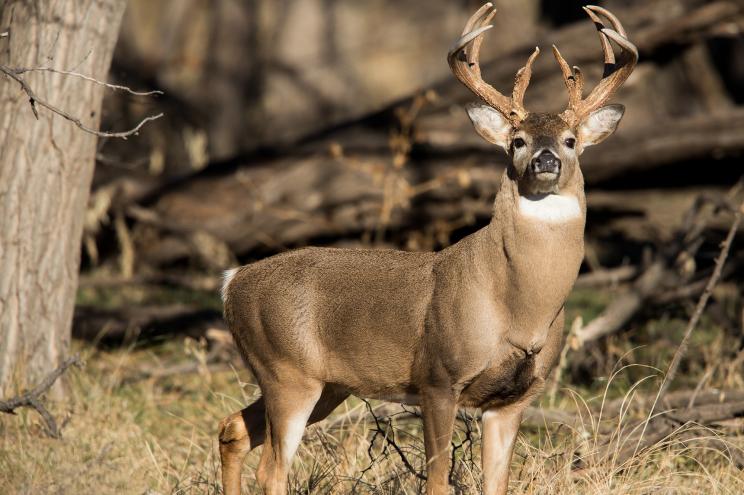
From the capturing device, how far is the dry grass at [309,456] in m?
5.03

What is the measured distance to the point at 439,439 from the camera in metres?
4.61

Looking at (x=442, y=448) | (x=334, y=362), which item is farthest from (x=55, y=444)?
(x=442, y=448)

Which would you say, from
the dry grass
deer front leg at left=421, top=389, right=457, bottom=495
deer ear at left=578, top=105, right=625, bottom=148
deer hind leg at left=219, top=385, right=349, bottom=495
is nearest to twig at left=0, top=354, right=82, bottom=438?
the dry grass

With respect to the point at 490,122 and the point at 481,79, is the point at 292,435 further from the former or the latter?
the point at 481,79

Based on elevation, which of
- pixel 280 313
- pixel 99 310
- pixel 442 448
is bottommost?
pixel 99 310

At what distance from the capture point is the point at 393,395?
195 inches

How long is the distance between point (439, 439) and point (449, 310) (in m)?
0.52

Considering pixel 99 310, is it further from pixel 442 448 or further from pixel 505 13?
pixel 505 13

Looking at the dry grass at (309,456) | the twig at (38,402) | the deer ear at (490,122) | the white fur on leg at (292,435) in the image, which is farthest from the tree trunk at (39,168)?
the deer ear at (490,122)

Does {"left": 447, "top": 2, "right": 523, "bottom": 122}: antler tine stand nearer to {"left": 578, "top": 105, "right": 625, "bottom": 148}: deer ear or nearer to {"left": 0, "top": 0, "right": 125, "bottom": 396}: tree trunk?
{"left": 578, "top": 105, "right": 625, "bottom": 148}: deer ear

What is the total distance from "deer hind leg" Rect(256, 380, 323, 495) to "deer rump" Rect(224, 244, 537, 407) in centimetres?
7

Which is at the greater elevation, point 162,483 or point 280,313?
point 280,313

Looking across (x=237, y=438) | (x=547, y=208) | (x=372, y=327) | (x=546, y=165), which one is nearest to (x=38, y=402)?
(x=237, y=438)

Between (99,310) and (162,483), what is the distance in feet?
10.9
